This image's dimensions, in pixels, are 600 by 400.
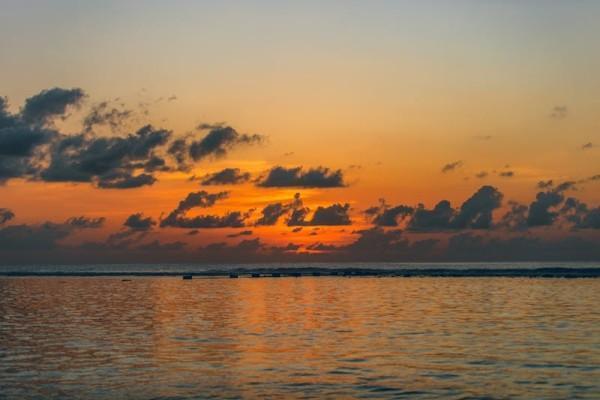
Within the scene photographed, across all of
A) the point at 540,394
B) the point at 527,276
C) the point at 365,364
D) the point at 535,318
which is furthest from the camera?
the point at 527,276

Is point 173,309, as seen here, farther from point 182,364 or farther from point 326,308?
point 182,364

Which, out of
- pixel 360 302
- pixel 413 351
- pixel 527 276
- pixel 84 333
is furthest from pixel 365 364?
pixel 527 276

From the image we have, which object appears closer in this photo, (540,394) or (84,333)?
(540,394)

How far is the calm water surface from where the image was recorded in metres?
35.6

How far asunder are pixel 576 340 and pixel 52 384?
34.9m

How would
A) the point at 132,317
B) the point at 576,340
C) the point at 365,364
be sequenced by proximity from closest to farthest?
the point at 365,364 < the point at 576,340 < the point at 132,317

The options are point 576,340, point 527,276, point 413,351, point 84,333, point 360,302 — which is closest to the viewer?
point 413,351

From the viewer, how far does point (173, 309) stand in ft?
275

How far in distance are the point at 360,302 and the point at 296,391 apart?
58981mm

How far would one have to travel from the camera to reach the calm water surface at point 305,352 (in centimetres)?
3562

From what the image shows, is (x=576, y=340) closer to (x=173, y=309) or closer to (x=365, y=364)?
(x=365, y=364)

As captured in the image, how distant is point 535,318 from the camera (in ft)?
226

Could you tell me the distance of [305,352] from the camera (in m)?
47.5

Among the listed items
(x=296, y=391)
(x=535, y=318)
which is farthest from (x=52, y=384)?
(x=535, y=318)
